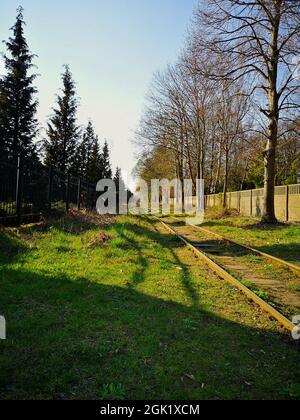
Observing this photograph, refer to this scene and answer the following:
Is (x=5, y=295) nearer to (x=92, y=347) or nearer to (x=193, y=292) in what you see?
(x=92, y=347)

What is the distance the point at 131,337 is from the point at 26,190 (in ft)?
27.3

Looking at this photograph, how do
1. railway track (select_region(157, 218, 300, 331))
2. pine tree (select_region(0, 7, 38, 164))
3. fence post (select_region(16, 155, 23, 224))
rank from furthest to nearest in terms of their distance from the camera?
pine tree (select_region(0, 7, 38, 164)), fence post (select_region(16, 155, 23, 224)), railway track (select_region(157, 218, 300, 331))

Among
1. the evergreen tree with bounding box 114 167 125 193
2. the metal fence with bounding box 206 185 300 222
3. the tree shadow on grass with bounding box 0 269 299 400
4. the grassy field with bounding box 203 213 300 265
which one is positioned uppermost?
the evergreen tree with bounding box 114 167 125 193

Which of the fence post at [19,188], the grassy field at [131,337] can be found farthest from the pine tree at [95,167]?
the grassy field at [131,337]

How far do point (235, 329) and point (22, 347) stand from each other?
2.55 m

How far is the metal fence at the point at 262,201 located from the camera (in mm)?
17672

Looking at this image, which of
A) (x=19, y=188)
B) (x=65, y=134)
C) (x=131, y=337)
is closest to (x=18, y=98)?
(x=65, y=134)

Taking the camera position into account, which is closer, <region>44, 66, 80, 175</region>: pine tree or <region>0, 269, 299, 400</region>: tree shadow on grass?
<region>0, 269, 299, 400</region>: tree shadow on grass

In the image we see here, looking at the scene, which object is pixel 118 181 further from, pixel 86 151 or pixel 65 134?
pixel 65 134

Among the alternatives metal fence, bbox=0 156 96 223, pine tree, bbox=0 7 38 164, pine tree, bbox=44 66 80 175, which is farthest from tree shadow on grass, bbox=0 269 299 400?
pine tree, bbox=44 66 80 175

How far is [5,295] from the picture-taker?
4.76 meters

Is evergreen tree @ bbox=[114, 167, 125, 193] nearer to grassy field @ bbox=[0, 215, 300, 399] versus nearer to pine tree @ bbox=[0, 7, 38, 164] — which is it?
pine tree @ bbox=[0, 7, 38, 164]

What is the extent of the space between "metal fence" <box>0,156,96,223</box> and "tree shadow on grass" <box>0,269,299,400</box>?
5128 millimetres

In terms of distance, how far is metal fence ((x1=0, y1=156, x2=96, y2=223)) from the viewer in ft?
31.2
